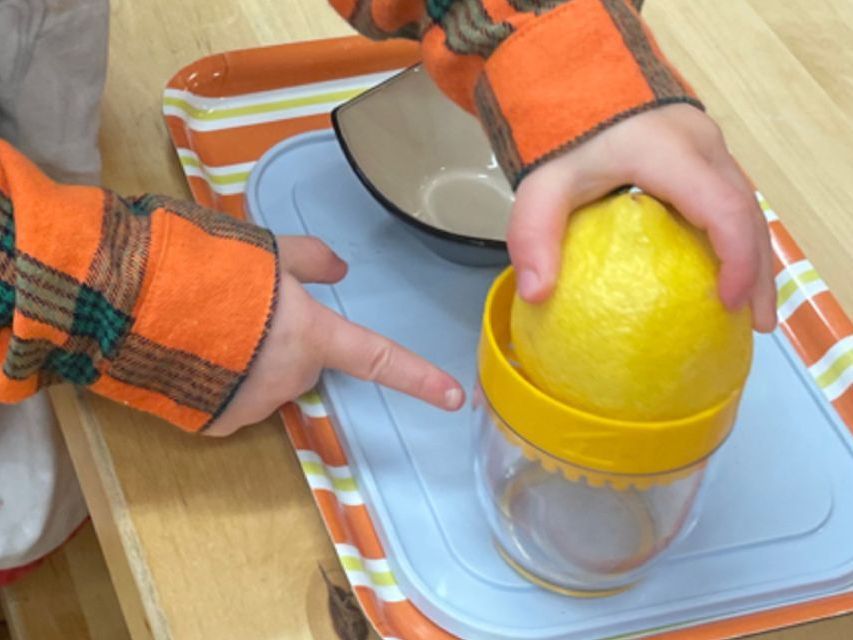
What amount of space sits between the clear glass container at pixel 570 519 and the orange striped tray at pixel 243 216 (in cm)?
4

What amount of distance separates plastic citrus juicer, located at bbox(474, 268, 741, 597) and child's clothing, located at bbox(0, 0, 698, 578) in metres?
0.08

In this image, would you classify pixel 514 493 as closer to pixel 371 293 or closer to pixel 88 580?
pixel 371 293

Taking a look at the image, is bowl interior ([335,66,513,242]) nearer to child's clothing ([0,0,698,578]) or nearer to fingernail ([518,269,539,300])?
child's clothing ([0,0,698,578])

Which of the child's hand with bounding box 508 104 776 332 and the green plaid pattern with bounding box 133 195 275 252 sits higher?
the child's hand with bounding box 508 104 776 332

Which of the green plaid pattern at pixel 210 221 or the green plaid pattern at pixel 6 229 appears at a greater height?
the green plaid pattern at pixel 6 229

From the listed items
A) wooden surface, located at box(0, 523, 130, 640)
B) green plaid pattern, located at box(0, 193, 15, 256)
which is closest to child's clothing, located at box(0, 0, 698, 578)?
green plaid pattern, located at box(0, 193, 15, 256)

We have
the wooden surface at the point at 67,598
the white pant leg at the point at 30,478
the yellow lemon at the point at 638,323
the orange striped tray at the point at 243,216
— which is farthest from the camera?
the wooden surface at the point at 67,598

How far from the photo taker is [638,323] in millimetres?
386

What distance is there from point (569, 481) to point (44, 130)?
320 millimetres

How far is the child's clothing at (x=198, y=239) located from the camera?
46cm

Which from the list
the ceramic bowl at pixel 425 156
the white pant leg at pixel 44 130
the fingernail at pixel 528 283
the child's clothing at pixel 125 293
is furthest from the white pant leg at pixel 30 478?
the fingernail at pixel 528 283

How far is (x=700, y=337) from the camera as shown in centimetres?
39

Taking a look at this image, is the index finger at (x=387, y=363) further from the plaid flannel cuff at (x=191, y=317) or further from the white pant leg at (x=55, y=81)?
the white pant leg at (x=55, y=81)

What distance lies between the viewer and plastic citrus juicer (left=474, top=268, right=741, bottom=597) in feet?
1.34
